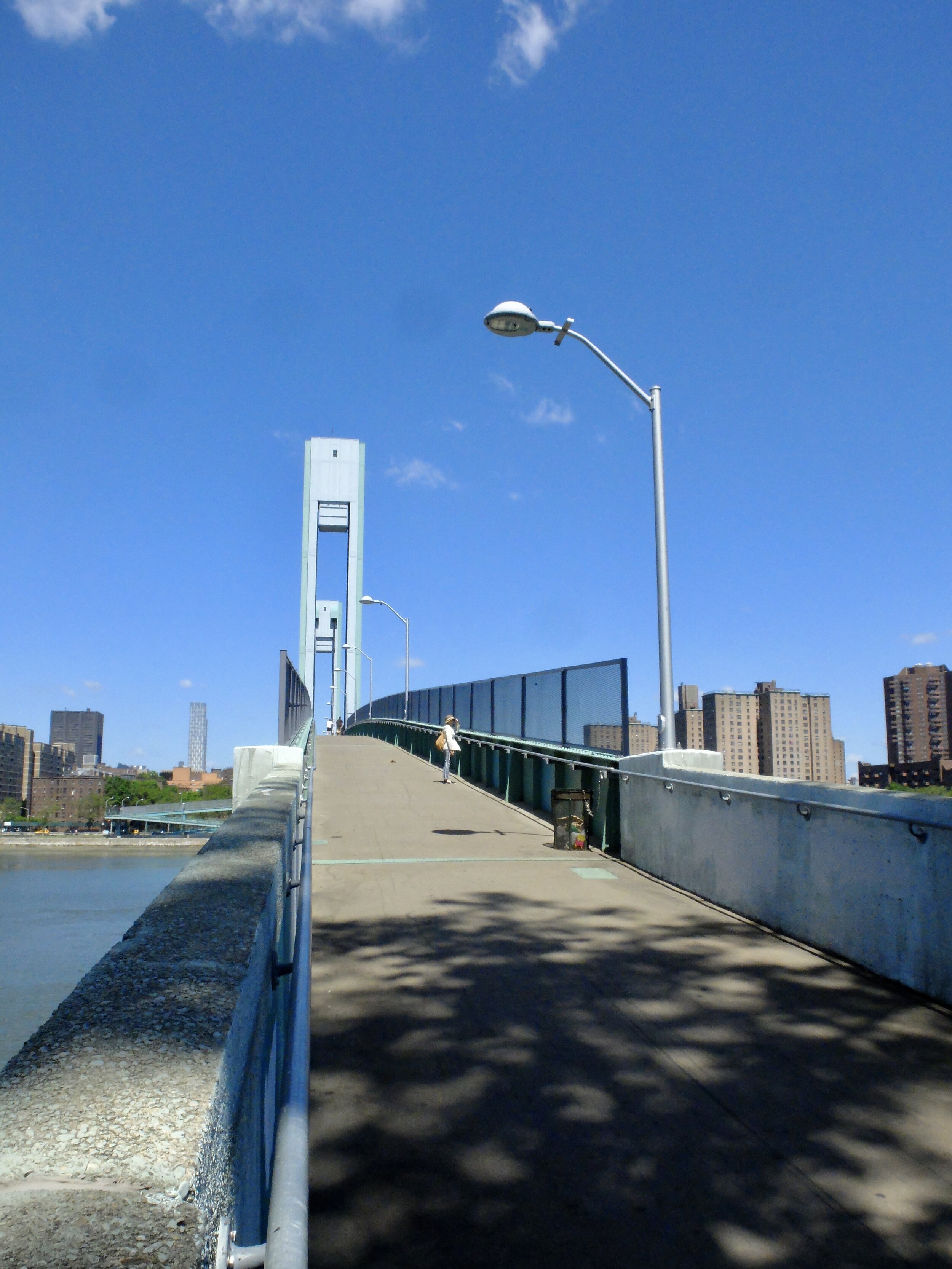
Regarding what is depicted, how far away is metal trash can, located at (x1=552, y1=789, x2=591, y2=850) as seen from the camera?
39.8ft

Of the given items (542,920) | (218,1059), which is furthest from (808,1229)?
(542,920)

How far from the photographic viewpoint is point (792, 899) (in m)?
7.34

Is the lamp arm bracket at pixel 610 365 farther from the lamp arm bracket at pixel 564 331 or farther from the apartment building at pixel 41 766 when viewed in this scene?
the apartment building at pixel 41 766

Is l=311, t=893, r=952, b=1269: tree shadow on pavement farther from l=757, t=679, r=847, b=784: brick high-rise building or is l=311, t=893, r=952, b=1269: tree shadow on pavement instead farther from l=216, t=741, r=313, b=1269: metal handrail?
l=757, t=679, r=847, b=784: brick high-rise building

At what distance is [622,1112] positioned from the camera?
14.0 feet

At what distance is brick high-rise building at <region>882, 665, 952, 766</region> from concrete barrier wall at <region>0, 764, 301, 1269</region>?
2171 centimetres

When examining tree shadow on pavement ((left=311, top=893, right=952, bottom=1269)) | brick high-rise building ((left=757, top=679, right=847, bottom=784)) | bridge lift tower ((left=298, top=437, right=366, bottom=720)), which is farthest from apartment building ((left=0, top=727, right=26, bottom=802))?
tree shadow on pavement ((left=311, top=893, right=952, bottom=1269))

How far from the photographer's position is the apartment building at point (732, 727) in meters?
11.3

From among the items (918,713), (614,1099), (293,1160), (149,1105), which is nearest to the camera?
(149,1105)

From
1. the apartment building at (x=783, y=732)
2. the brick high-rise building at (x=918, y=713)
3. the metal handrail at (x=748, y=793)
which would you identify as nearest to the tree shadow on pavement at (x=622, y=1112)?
the metal handrail at (x=748, y=793)

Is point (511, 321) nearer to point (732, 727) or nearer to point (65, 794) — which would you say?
point (732, 727)

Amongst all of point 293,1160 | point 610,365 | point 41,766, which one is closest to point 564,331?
point 610,365

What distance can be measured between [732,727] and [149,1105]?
12.2m

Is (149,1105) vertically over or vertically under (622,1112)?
over
